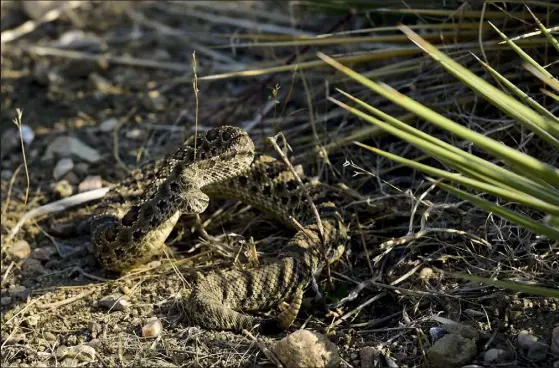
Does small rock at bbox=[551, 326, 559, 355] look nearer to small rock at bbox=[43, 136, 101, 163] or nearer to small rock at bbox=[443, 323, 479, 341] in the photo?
small rock at bbox=[443, 323, 479, 341]

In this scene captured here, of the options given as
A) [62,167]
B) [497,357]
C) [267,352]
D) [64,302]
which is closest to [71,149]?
[62,167]

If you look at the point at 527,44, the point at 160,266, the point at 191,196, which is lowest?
the point at 160,266

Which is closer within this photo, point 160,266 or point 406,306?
point 406,306

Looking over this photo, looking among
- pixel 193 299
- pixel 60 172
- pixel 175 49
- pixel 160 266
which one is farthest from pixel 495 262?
pixel 175 49

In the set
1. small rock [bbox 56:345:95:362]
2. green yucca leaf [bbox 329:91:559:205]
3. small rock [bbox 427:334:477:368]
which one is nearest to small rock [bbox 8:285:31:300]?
small rock [bbox 56:345:95:362]

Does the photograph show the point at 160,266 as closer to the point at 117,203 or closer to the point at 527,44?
the point at 117,203

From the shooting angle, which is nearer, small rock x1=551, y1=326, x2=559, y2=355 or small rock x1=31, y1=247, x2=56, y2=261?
small rock x1=551, y1=326, x2=559, y2=355
